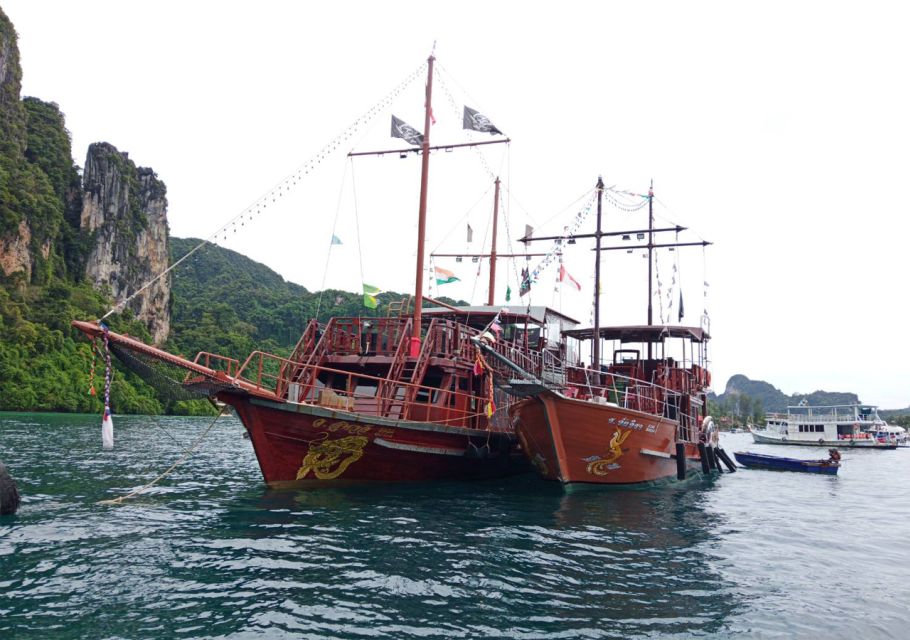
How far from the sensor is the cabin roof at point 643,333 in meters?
22.9

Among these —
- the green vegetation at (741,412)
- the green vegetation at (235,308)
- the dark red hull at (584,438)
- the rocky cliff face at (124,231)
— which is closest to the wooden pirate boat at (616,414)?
the dark red hull at (584,438)

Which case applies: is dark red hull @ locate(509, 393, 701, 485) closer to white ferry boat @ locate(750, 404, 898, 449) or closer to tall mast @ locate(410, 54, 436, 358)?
tall mast @ locate(410, 54, 436, 358)

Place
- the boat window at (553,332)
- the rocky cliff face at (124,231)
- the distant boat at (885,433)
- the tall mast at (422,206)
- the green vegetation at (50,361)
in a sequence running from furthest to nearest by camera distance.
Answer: the rocky cliff face at (124,231) < the distant boat at (885,433) < the green vegetation at (50,361) < the boat window at (553,332) < the tall mast at (422,206)

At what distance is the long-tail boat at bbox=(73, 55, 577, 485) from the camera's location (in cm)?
1310

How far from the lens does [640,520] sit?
13.1 m

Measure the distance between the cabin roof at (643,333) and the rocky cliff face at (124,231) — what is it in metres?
76.7

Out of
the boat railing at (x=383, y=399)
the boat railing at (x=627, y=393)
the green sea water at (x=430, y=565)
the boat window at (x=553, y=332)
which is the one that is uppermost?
the boat window at (x=553, y=332)

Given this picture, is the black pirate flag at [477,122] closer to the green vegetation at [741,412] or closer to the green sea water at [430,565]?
the green sea water at [430,565]

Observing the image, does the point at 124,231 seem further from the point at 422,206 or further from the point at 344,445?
the point at 344,445

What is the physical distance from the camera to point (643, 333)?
23641 mm

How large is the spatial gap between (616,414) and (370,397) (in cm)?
642

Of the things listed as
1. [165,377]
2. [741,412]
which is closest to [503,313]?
[165,377]

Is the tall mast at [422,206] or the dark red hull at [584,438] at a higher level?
the tall mast at [422,206]

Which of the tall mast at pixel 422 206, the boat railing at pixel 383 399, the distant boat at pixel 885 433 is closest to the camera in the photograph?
the boat railing at pixel 383 399
